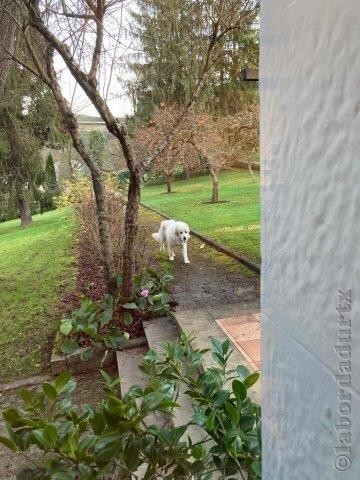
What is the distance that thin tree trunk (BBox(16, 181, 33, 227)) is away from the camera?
16.5 meters

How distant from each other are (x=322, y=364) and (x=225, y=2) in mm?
5255

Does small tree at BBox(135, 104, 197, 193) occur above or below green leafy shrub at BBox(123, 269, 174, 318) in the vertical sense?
above

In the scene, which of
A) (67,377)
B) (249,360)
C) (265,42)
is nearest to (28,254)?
(249,360)

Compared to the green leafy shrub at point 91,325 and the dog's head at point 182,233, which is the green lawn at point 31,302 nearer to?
the green leafy shrub at point 91,325

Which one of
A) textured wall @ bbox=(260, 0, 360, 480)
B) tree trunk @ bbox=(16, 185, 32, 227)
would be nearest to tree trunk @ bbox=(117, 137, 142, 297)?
textured wall @ bbox=(260, 0, 360, 480)

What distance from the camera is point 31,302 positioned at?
6.00m

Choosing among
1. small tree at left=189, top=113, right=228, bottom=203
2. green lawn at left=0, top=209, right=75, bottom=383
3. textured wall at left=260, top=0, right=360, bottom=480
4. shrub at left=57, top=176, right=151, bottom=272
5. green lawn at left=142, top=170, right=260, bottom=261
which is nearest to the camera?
textured wall at left=260, top=0, right=360, bottom=480

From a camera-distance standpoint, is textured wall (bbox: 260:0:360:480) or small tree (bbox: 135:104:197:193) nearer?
textured wall (bbox: 260:0:360:480)

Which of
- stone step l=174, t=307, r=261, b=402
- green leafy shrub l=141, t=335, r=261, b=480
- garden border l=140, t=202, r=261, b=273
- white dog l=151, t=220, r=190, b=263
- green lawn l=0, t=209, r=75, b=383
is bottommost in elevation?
green lawn l=0, t=209, r=75, b=383

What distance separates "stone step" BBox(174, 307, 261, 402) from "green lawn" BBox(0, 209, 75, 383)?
5.36 ft

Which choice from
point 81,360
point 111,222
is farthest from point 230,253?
point 81,360

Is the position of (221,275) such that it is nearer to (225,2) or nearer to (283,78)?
(225,2)

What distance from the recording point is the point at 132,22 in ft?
13.7

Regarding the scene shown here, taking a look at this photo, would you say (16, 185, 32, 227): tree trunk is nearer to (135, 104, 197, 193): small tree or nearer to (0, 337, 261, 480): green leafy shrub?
(135, 104, 197, 193): small tree
